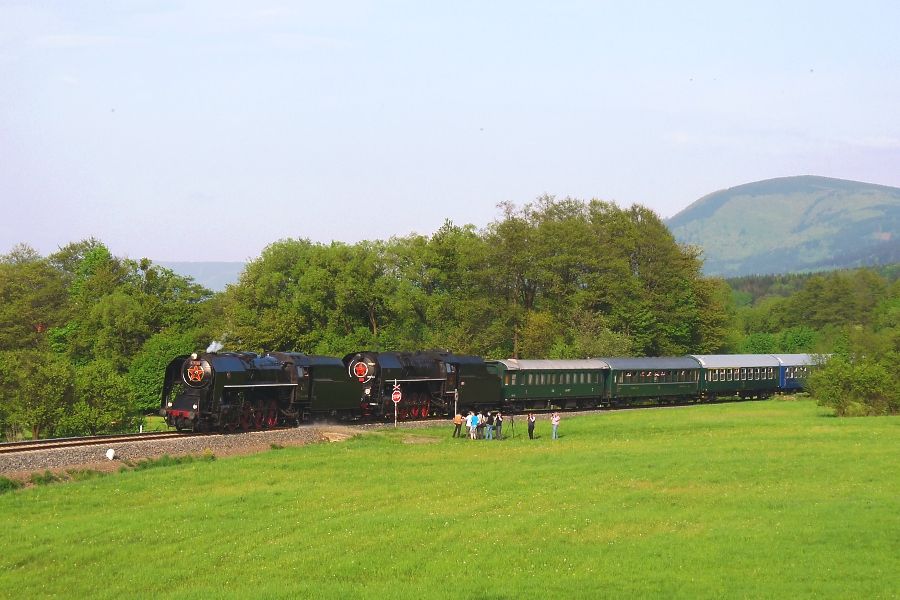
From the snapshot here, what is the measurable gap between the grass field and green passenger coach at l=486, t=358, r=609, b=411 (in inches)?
958

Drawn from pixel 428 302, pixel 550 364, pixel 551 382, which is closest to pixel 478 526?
pixel 551 382

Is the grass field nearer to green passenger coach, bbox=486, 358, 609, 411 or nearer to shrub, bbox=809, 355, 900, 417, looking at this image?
shrub, bbox=809, 355, 900, 417

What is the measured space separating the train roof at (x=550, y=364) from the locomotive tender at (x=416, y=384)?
0.34ft

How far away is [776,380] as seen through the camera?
8956 cm

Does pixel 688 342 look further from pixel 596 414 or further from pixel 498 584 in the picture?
pixel 498 584

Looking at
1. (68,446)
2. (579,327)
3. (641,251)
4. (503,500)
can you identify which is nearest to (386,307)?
(579,327)

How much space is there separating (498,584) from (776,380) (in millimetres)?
74815

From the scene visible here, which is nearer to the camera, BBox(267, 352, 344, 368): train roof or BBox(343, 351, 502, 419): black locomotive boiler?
BBox(267, 352, 344, 368): train roof

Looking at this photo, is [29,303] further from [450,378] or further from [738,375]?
[738,375]

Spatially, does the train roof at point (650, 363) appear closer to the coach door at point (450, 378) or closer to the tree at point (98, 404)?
the coach door at point (450, 378)

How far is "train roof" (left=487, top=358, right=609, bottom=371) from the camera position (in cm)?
6762

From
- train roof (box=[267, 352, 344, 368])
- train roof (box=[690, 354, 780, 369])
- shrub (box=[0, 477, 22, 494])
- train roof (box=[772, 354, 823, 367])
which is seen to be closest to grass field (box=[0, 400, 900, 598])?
shrub (box=[0, 477, 22, 494])

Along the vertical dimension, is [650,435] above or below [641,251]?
below

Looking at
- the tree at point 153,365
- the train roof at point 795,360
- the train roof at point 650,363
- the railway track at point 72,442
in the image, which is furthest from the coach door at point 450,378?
the train roof at point 795,360
